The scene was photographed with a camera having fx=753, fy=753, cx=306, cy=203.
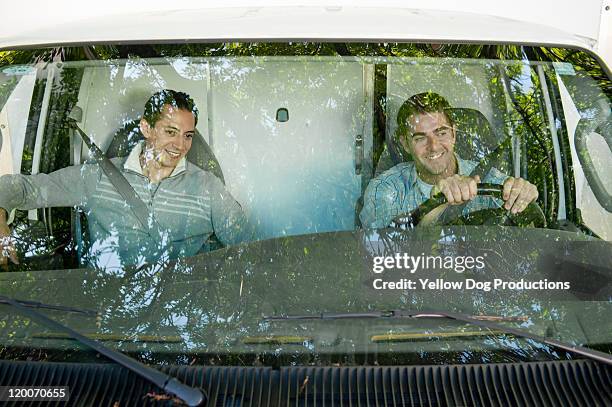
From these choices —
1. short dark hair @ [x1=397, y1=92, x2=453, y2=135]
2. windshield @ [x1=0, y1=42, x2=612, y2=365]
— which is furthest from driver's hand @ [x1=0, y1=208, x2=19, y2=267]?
short dark hair @ [x1=397, y1=92, x2=453, y2=135]

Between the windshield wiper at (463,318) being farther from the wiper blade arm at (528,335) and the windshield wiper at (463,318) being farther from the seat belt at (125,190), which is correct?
the seat belt at (125,190)

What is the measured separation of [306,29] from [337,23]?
0.49ft

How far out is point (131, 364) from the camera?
2.21m

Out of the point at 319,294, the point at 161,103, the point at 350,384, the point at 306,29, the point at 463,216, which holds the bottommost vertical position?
the point at 350,384

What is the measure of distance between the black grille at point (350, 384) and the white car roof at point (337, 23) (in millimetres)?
1180

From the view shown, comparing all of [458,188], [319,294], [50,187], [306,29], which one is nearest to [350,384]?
[319,294]

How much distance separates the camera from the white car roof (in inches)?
107

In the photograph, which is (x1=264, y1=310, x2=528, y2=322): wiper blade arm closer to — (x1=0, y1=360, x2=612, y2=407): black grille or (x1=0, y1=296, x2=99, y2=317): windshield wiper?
(x1=0, y1=360, x2=612, y2=407): black grille

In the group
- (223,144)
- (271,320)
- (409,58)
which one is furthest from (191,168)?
(409,58)

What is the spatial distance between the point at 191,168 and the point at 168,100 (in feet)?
0.95

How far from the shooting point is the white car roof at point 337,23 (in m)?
2.73

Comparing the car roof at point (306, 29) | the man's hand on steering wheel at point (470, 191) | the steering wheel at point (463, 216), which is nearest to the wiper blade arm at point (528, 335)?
the steering wheel at point (463, 216)

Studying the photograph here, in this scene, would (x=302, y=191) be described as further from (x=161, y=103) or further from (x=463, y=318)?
(x=463, y=318)

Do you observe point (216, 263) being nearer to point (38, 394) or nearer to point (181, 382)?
point (181, 382)
